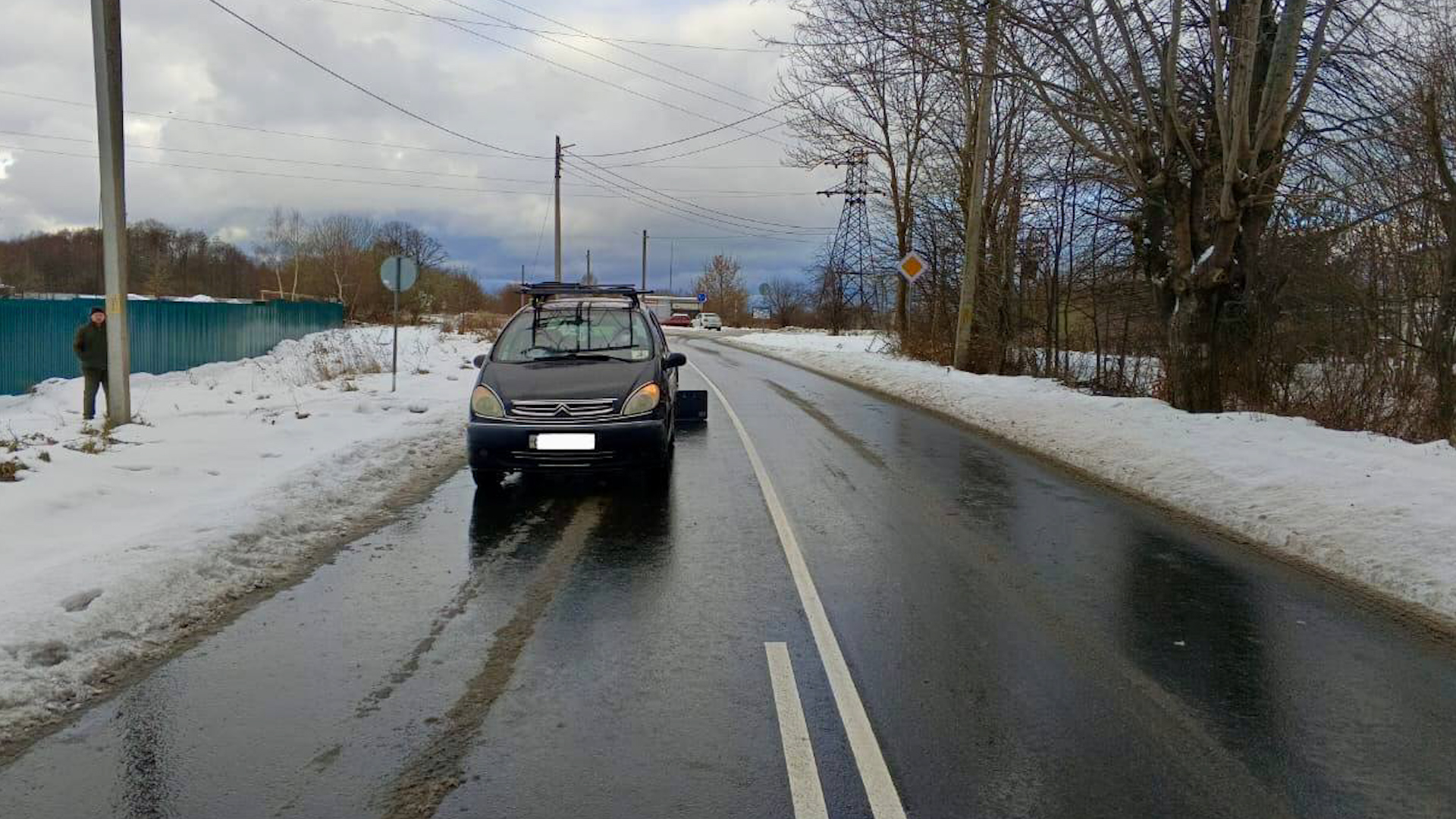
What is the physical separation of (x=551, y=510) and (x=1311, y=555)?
5649 millimetres

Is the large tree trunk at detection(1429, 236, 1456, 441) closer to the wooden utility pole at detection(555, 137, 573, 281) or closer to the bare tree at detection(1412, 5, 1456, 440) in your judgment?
the bare tree at detection(1412, 5, 1456, 440)

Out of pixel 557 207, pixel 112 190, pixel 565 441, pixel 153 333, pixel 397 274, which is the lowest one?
pixel 565 441

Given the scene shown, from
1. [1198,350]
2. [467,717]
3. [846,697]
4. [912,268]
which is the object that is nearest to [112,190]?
[467,717]

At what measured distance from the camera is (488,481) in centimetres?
851

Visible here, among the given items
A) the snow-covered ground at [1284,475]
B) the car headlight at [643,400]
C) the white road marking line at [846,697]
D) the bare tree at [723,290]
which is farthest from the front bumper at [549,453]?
the bare tree at [723,290]

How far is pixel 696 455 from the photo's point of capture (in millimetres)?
10430

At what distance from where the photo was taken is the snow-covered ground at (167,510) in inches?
172

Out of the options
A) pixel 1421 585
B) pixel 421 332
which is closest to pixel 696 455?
pixel 1421 585

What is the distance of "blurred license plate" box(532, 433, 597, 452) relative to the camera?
7.93 m

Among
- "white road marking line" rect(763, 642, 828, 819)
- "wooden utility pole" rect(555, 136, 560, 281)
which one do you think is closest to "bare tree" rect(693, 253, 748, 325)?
"wooden utility pole" rect(555, 136, 560, 281)

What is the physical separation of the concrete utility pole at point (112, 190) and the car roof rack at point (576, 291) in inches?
200

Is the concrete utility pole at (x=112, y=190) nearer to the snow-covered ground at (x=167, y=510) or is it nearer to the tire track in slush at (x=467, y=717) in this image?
the snow-covered ground at (x=167, y=510)

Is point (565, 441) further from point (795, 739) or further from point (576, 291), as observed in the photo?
point (795, 739)

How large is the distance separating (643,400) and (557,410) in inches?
30.1
